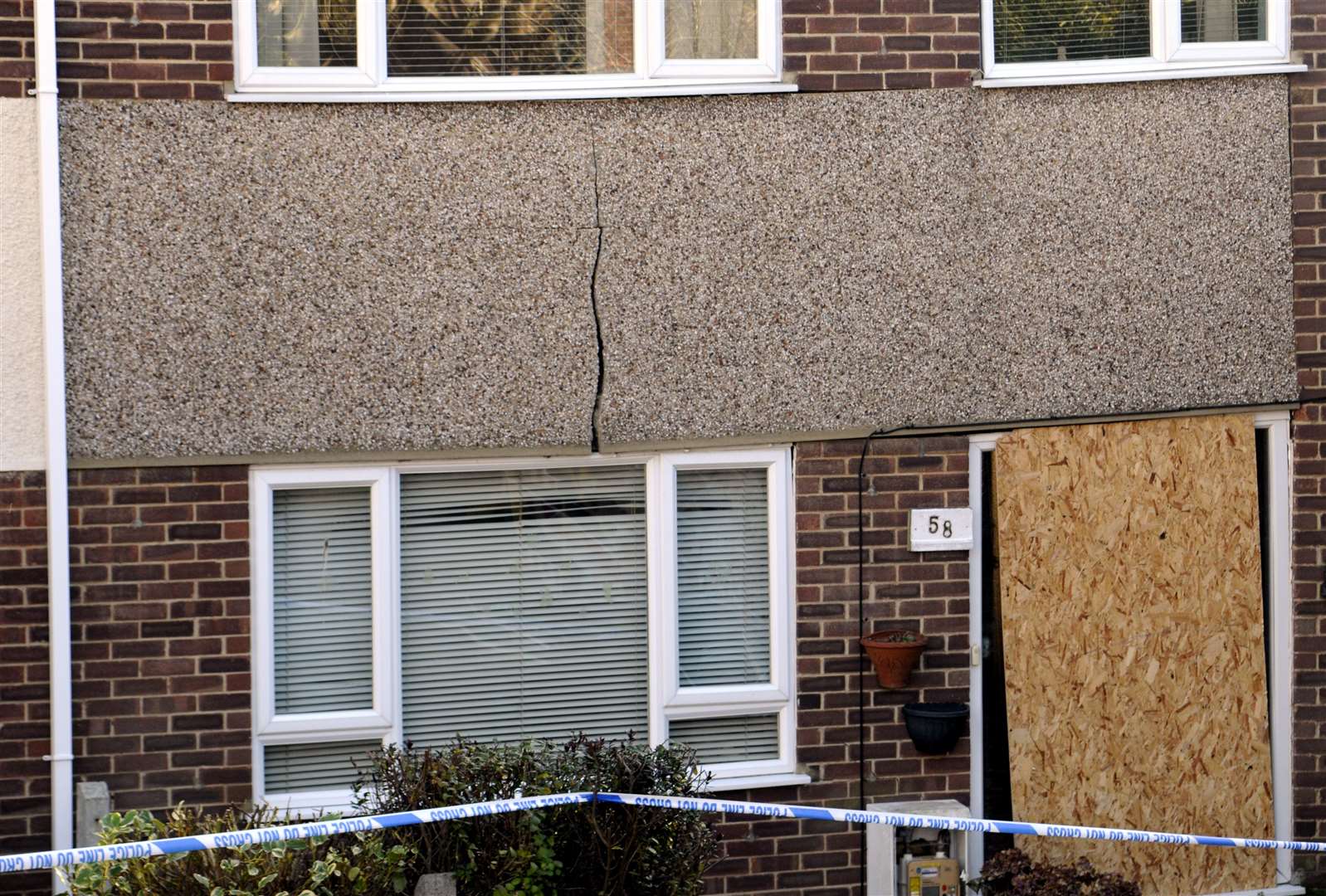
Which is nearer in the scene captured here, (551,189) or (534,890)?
(534,890)

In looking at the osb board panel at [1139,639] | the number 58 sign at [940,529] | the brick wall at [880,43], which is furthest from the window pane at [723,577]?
the brick wall at [880,43]

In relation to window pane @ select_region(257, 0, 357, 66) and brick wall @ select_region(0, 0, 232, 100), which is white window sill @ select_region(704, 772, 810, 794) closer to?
window pane @ select_region(257, 0, 357, 66)

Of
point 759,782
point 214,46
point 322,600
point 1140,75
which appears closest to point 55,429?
point 322,600

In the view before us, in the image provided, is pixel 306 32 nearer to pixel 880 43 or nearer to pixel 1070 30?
pixel 880 43

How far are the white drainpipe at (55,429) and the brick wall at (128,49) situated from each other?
0.26 ft

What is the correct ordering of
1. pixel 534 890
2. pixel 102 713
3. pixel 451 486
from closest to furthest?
pixel 534 890 < pixel 102 713 < pixel 451 486

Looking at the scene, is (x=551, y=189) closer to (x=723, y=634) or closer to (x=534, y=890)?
(x=723, y=634)

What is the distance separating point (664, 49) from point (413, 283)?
5.05 ft

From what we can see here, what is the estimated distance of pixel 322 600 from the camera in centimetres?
685

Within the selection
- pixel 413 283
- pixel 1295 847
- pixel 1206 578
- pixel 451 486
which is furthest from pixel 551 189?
pixel 1295 847

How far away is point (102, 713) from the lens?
21.5 feet

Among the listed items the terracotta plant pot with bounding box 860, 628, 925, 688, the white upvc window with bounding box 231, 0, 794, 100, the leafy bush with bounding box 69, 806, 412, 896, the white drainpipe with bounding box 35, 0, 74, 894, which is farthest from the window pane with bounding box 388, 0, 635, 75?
A: the leafy bush with bounding box 69, 806, 412, 896

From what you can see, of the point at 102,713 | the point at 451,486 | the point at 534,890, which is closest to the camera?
the point at 534,890

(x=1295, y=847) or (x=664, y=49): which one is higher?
(x=664, y=49)
